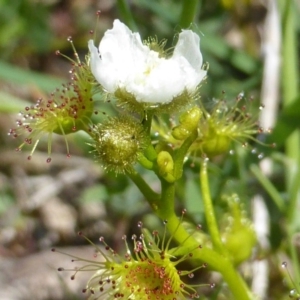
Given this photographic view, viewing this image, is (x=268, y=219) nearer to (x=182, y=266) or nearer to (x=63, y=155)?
(x=182, y=266)

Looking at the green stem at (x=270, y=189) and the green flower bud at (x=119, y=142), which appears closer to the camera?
the green flower bud at (x=119, y=142)

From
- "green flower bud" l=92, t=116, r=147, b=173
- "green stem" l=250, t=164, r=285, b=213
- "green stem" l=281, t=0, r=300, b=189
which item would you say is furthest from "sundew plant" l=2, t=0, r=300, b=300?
"green stem" l=281, t=0, r=300, b=189

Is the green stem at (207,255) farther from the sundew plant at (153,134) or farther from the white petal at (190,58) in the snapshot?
the white petal at (190,58)

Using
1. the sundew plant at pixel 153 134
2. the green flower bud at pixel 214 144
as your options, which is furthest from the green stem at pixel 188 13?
the green flower bud at pixel 214 144

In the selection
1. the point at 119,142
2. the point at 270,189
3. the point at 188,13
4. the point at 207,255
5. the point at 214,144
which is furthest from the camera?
the point at 270,189

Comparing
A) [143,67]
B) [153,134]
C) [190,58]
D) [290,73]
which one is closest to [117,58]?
[143,67]

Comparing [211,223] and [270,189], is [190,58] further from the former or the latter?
[270,189]

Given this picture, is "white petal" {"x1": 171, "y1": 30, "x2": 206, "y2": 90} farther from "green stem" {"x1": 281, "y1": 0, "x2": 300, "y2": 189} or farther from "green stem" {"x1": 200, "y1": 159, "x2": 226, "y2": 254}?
"green stem" {"x1": 281, "y1": 0, "x2": 300, "y2": 189}
